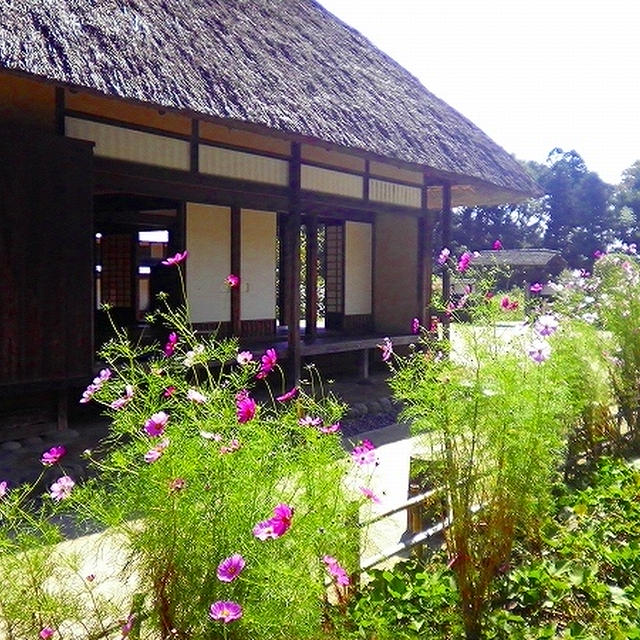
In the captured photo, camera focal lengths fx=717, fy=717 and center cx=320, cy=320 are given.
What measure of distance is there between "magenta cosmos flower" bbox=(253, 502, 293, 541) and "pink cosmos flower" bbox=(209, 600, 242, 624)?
6.5 inches

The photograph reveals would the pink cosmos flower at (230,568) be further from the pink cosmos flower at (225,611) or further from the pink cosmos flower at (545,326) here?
the pink cosmos flower at (545,326)

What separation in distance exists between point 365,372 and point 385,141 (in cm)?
297

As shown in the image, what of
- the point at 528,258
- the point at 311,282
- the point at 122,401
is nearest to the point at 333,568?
the point at 122,401

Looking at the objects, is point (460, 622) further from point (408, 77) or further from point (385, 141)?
point (408, 77)

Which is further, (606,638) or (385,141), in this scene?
(385,141)

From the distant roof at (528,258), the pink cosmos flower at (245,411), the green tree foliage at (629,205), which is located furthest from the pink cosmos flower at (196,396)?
the green tree foliage at (629,205)

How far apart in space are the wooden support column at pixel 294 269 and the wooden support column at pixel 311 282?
1618mm

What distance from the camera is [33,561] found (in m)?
1.88

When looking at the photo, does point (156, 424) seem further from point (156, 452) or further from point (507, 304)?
point (507, 304)

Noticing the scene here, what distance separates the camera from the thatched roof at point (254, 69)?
4.65 meters

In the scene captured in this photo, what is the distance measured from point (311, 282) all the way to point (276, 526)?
7.60 meters

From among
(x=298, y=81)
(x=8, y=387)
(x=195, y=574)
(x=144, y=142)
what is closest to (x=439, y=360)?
(x=195, y=574)

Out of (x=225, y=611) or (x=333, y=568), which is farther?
(x=333, y=568)

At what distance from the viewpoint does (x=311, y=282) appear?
9.24 meters
